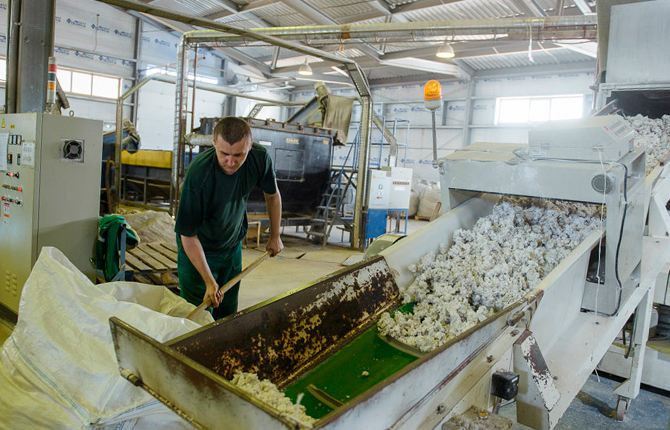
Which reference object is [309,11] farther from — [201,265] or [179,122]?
[201,265]

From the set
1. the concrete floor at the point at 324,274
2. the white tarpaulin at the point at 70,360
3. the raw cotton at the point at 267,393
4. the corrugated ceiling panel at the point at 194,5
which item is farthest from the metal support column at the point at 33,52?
A: the corrugated ceiling panel at the point at 194,5

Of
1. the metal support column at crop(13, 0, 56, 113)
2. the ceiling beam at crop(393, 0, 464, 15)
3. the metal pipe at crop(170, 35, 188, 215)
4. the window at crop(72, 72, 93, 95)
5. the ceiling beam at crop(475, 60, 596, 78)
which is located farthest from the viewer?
the window at crop(72, 72, 93, 95)

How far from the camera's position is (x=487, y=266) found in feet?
7.88

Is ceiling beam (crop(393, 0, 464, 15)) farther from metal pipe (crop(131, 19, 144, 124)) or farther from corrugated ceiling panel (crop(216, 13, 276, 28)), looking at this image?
metal pipe (crop(131, 19, 144, 124))

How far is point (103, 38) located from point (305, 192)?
A: 9.28 m

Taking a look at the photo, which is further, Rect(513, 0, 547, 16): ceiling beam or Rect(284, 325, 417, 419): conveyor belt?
Rect(513, 0, 547, 16): ceiling beam

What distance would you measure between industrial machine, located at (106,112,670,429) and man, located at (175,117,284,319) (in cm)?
49

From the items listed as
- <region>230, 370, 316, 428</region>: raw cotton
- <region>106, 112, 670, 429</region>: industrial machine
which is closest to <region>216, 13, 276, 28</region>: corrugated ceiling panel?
<region>106, 112, 670, 429</region>: industrial machine

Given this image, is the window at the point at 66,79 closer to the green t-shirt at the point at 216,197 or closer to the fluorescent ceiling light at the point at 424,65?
the fluorescent ceiling light at the point at 424,65

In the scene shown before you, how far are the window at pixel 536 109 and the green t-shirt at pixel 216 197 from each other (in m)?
11.1

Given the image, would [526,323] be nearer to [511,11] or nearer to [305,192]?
[305,192]

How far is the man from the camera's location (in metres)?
2.16

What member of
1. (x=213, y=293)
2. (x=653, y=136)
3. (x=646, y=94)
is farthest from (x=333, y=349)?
(x=646, y=94)

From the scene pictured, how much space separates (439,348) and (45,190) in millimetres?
2783
